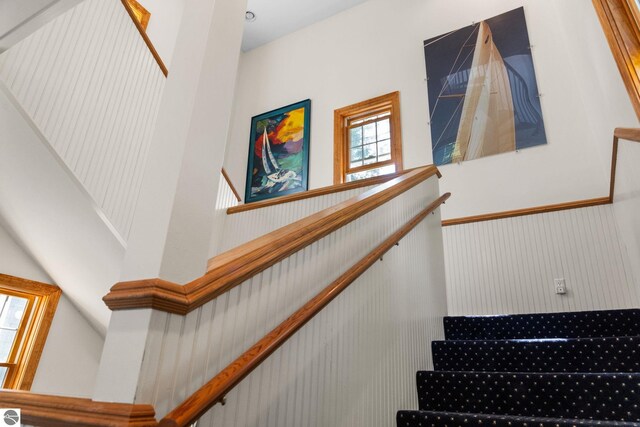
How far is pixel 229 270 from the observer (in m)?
1.09

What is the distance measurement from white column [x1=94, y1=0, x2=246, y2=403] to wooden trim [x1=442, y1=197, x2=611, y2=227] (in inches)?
126

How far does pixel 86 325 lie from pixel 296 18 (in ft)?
16.3

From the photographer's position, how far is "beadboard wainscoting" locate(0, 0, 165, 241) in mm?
2348

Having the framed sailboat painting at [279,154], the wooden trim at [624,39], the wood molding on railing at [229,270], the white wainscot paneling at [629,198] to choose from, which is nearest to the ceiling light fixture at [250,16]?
the framed sailboat painting at [279,154]

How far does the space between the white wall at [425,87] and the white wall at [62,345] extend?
2.78 meters

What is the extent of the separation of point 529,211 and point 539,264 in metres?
0.49

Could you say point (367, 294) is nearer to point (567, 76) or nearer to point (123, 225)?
point (123, 225)

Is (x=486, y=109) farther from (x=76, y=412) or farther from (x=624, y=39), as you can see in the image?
(x=76, y=412)

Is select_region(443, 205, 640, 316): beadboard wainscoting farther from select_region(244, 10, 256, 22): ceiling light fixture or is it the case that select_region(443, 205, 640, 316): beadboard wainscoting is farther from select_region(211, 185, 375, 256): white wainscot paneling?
select_region(244, 10, 256, 22): ceiling light fixture

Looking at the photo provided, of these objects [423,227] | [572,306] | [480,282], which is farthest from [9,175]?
[572,306]

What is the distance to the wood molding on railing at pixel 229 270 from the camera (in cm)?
Answer: 95

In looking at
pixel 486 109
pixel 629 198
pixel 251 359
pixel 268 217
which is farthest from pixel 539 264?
pixel 251 359

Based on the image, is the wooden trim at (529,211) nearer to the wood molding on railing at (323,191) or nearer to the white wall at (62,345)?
the wood molding on railing at (323,191)

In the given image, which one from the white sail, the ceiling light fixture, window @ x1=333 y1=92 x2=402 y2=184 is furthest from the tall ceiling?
the white sail
